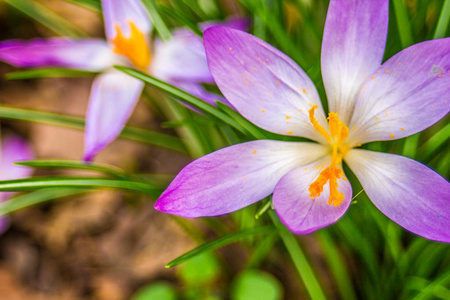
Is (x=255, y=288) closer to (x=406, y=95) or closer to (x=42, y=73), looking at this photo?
(x=406, y=95)

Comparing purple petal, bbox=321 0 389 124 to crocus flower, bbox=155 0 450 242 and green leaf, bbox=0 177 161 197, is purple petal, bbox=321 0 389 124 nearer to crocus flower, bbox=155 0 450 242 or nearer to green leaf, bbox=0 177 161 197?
crocus flower, bbox=155 0 450 242

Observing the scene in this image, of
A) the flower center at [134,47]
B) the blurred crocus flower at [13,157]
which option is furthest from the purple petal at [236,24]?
the blurred crocus flower at [13,157]

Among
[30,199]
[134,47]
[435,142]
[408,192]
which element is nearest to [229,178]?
[408,192]

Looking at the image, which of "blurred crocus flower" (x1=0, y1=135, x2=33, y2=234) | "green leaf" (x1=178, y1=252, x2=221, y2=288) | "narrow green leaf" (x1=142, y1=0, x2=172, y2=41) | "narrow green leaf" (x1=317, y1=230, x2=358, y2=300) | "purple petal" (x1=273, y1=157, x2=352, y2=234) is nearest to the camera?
"purple petal" (x1=273, y1=157, x2=352, y2=234)

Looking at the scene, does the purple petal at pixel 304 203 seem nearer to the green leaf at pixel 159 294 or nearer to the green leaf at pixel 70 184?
the green leaf at pixel 70 184

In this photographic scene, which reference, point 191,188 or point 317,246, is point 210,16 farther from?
point 317,246

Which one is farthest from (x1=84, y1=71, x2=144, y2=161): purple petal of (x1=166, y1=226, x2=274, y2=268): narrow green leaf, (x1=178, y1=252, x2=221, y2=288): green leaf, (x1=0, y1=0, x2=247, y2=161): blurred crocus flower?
(x1=178, y1=252, x2=221, y2=288): green leaf
